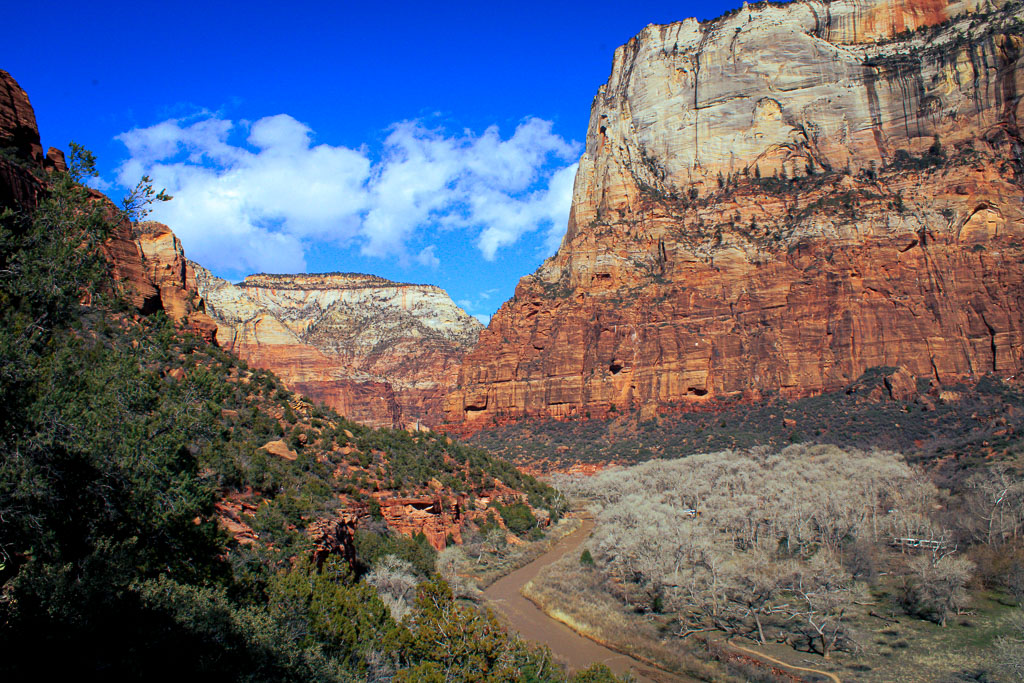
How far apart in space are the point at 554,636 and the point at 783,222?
65225 mm

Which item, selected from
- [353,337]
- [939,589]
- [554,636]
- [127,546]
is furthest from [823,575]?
[353,337]

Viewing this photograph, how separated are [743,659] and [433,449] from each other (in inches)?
882

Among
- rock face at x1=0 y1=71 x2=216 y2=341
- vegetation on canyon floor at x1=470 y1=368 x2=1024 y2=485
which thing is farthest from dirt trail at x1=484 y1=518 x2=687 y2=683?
vegetation on canyon floor at x1=470 y1=368 x2=1024 y2=485

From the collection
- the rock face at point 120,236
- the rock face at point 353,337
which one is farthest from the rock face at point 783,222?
the rock face at point 120,236

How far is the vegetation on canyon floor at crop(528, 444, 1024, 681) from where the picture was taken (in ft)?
87.4

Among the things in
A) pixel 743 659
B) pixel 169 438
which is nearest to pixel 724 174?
pixel 743 659

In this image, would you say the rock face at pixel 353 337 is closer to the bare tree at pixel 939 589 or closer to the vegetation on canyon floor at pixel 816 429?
the vegetation on canyon floor at pixel 816 429

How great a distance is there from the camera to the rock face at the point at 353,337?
116m

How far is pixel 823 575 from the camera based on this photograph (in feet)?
101

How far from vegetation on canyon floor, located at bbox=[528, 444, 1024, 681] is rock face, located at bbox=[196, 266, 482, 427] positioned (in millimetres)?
68888

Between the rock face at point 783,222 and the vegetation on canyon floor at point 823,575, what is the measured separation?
26417 mm

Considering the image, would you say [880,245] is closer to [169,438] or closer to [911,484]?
[911,484]

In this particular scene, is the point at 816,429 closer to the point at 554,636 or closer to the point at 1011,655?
the point at 1011,655

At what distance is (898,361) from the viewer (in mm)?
69688
